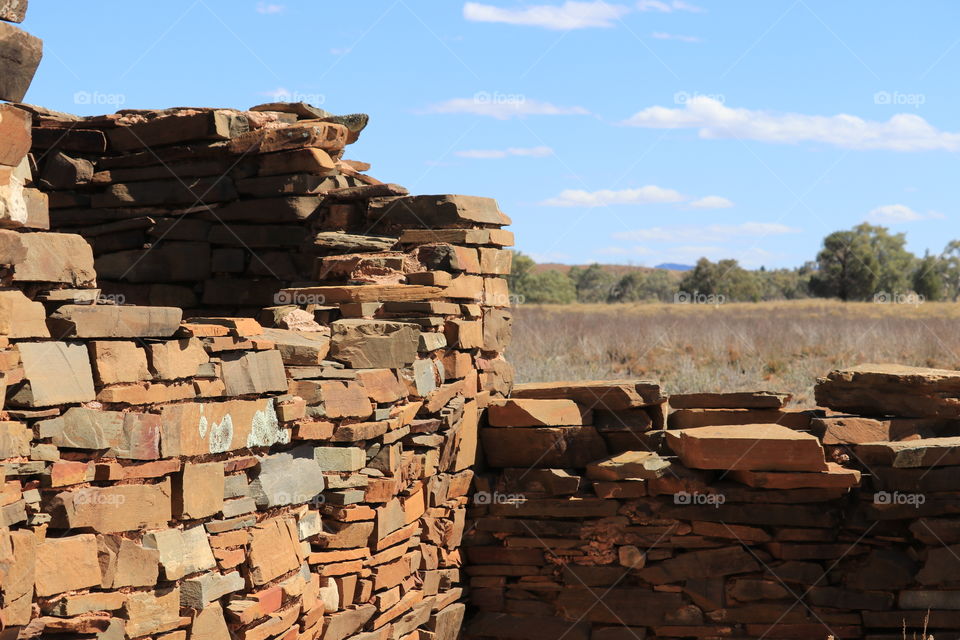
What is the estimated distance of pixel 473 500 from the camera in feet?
26.3

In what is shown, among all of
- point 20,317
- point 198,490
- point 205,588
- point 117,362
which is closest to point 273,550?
point 205,588

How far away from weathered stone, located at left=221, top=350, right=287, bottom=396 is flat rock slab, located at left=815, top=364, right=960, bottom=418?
4.68 m

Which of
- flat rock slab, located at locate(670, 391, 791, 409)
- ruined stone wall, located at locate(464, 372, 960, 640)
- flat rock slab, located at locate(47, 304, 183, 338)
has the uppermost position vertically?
flat rock slab, located at locate(47, 304, 183, 338)

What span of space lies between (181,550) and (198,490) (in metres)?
0.29

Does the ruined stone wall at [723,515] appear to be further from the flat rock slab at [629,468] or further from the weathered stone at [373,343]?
the weathered stone at [373,343]

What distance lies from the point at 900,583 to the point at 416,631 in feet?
11.5

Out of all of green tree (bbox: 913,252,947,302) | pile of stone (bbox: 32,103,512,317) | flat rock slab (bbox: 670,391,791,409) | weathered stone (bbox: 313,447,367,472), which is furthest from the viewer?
green tree (bbox: 913,252,947,302)

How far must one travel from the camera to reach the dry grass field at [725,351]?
13.6 m

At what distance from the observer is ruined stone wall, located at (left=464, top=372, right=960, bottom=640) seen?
295 inches

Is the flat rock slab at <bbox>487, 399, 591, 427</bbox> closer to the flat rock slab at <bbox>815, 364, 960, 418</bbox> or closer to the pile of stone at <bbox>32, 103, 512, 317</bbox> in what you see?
the pile of stone at <bbox>32, 103, 512, 317</bbox>

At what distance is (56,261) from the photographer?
457cm

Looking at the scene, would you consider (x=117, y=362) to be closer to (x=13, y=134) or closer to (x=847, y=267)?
(x=13, y=134)

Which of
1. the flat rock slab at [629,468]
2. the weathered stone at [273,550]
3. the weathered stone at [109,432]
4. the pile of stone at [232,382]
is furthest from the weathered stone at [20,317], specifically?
the flat rock slab at [629,468]

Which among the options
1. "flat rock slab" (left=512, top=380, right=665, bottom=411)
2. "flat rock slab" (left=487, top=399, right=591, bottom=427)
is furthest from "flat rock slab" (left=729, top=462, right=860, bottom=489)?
"flat rock slab" (left=487, top=399, right=591, bottom=427)
